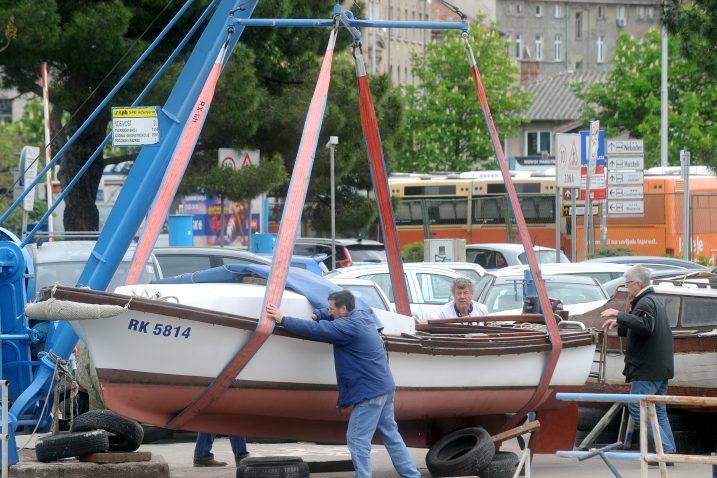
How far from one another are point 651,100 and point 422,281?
2148 inches

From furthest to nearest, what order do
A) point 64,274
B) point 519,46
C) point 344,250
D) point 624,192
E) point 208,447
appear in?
point 519,46, point 344,250, point 624,192, point 64,274, point 208,447

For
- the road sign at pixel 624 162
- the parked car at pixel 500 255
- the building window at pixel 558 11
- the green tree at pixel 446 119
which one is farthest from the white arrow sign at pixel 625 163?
the building window at pixel 558 11

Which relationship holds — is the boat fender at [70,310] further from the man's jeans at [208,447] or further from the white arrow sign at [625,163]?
the white arrow sign at [625,163]

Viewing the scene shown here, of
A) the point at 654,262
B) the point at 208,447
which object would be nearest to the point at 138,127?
the point at 208,447

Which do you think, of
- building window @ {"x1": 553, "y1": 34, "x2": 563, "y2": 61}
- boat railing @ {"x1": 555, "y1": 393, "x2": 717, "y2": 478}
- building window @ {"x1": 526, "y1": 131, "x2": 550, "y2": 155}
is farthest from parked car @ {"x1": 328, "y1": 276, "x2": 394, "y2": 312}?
building window @ {"x1": 553, "y1": 34, "x2": 563, "y2": 61}

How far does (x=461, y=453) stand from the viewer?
13383mm

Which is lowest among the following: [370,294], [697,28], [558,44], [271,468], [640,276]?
[271,468]

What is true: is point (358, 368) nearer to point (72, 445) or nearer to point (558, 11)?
point (72, 445)

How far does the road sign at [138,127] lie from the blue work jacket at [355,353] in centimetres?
395

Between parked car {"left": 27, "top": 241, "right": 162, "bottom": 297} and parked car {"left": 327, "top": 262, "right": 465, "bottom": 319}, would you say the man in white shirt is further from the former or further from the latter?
parked car {"left": 327, "top": 262, "right": 465, "bottom": 319}

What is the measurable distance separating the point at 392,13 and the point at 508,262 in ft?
204

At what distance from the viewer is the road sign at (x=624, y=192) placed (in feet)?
95.4

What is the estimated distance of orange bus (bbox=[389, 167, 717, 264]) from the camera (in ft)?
157

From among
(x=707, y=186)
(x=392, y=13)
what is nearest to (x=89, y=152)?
(x=707, y=186)
